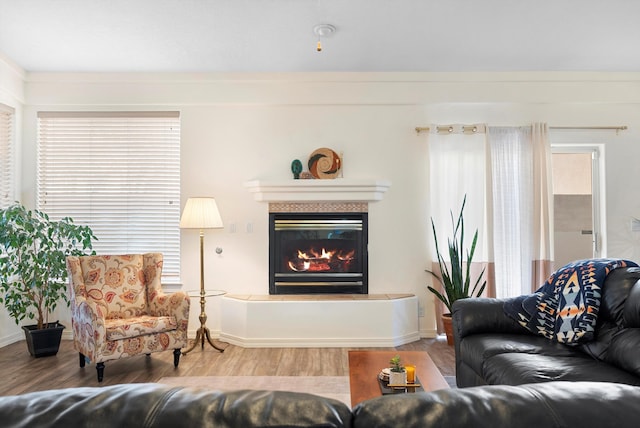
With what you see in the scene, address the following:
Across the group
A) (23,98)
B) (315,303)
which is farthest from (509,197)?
(23,98)

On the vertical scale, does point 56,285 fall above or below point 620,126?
below

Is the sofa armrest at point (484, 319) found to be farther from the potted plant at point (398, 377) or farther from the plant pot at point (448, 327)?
the plant pot at point (448, 327)

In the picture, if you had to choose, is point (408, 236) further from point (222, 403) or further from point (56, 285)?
point (222, 403)

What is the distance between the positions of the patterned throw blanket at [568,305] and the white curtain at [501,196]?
186 centimetres

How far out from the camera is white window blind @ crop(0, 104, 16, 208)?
Result: 449 centimetres

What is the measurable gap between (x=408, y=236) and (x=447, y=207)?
50 centimetres

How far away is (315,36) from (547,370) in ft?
9.86

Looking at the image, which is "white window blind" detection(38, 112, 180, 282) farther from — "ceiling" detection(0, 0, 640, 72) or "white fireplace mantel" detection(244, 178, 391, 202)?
"white fireplace mantel" detection(244, 178, 391, 202)

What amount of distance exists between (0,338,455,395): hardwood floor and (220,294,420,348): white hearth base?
11cm

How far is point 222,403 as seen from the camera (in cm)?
71

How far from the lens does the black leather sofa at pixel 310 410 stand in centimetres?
68

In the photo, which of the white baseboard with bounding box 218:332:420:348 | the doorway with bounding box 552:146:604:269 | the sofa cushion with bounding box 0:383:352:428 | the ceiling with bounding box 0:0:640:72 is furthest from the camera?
the doorway with bounding box 552:146:604:269

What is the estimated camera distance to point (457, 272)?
4.33 m

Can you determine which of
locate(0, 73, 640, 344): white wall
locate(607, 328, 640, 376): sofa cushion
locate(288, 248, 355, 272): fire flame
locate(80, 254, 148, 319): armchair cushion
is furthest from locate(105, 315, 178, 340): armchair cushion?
locate(607, 328, 640, 376): sofa cushion
